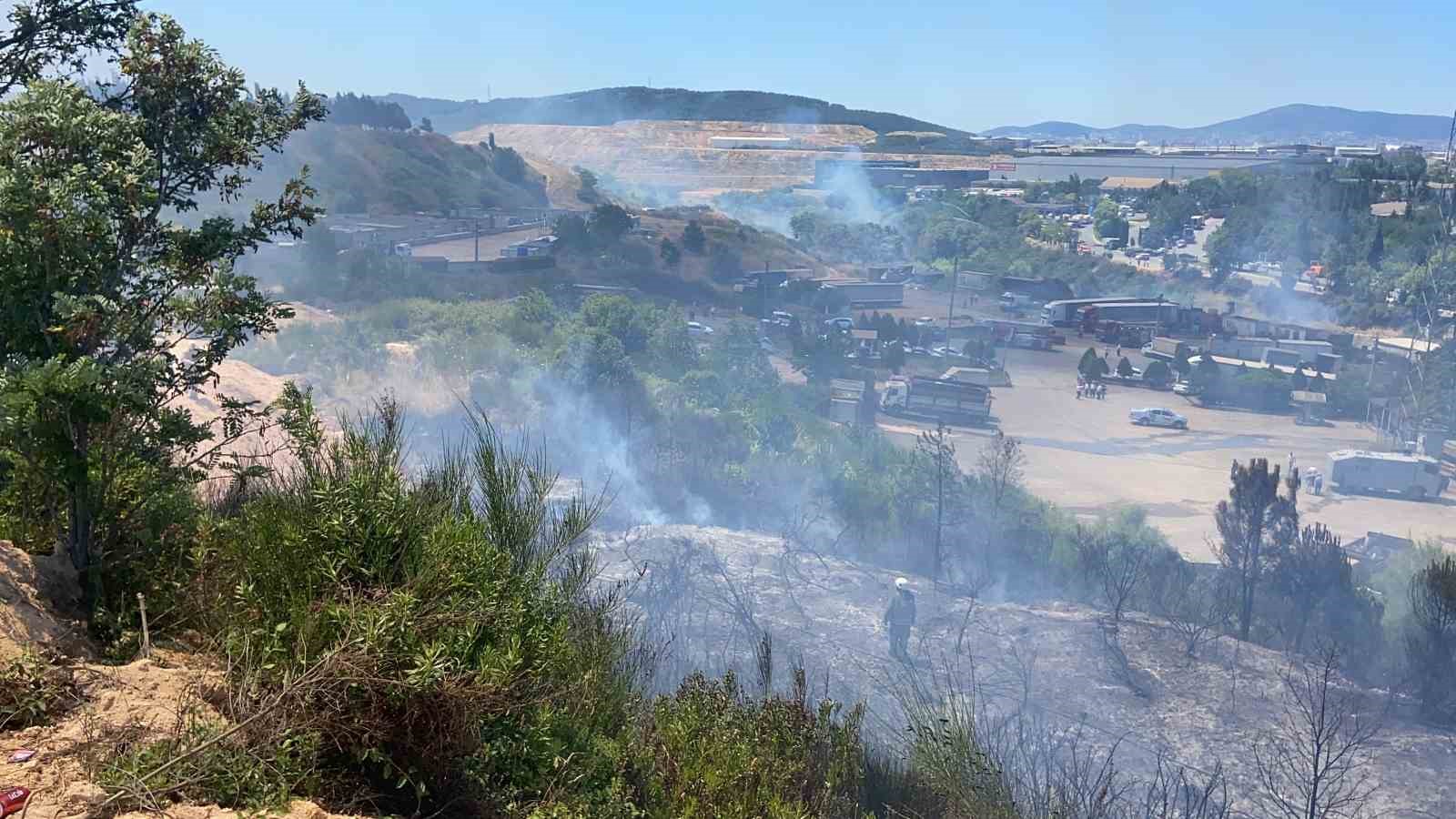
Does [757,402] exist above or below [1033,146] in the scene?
below

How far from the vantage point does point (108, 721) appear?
3.97 m

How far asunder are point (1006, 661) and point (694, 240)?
37.7 meters

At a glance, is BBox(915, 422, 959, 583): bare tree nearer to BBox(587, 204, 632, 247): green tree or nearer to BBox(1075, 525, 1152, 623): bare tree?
BBox(1075, 525, 1152, 623): bare tree

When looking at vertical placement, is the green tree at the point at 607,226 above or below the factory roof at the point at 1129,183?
below

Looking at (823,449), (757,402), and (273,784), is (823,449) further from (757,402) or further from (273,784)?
(273,784)

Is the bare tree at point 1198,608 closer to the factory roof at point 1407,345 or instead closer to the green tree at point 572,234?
the factory roof at point 1407,345

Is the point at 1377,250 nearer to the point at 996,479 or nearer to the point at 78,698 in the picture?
the point at 996,479

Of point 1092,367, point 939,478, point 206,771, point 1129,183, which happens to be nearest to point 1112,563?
point 939,478

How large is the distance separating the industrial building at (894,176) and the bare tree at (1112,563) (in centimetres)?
6248

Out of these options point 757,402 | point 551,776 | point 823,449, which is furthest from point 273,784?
point 757,402

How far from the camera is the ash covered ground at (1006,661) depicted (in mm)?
14055

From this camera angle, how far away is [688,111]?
4097 inches

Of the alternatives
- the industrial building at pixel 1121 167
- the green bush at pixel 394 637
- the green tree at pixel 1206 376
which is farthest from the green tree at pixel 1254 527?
the industrial building at pixel 1121 167

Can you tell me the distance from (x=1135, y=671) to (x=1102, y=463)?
50.2 feet
